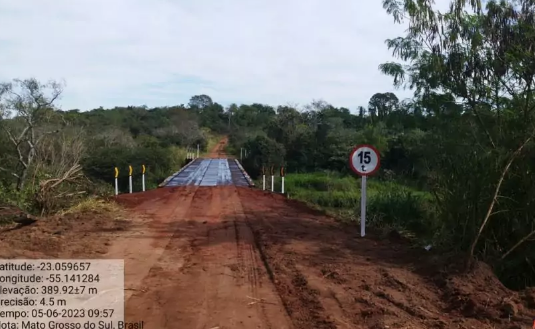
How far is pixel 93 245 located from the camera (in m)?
7.92

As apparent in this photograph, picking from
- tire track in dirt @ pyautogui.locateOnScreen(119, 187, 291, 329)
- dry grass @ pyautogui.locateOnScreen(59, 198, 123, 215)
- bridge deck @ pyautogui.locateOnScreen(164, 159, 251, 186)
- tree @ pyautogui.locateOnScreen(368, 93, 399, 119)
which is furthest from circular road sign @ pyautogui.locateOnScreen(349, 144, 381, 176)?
bridge deck @ pyautogui.locateOnScreen(164, 159, 251, 186)

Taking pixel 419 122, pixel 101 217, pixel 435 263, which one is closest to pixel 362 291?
pixel 435 263

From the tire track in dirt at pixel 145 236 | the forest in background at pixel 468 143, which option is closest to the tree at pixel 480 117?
the forest in background at pixel 468 143

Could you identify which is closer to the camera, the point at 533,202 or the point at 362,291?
the point at 362,291

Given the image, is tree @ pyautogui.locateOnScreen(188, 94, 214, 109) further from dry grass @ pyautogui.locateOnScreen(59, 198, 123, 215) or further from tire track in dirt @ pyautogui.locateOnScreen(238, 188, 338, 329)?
tire track in dirt @ pyautogui.locateOnScreen(238, 188, 338, 329)

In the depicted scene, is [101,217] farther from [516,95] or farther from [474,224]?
[516,95]

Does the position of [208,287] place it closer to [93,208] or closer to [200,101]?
[93,208]

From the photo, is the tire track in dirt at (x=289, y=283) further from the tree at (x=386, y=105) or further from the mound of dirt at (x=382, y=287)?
the tree at (x=386, y=105)

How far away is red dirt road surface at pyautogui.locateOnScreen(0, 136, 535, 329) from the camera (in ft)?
16.2

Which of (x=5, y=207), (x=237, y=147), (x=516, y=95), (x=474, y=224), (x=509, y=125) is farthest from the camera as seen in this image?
(x=237, y=147)

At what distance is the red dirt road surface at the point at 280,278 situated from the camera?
4938mm

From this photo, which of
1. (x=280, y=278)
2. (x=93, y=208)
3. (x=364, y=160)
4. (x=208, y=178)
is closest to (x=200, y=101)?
(x=208, y=178)

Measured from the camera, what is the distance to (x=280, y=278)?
638 cm

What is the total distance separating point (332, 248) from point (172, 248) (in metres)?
2.71
